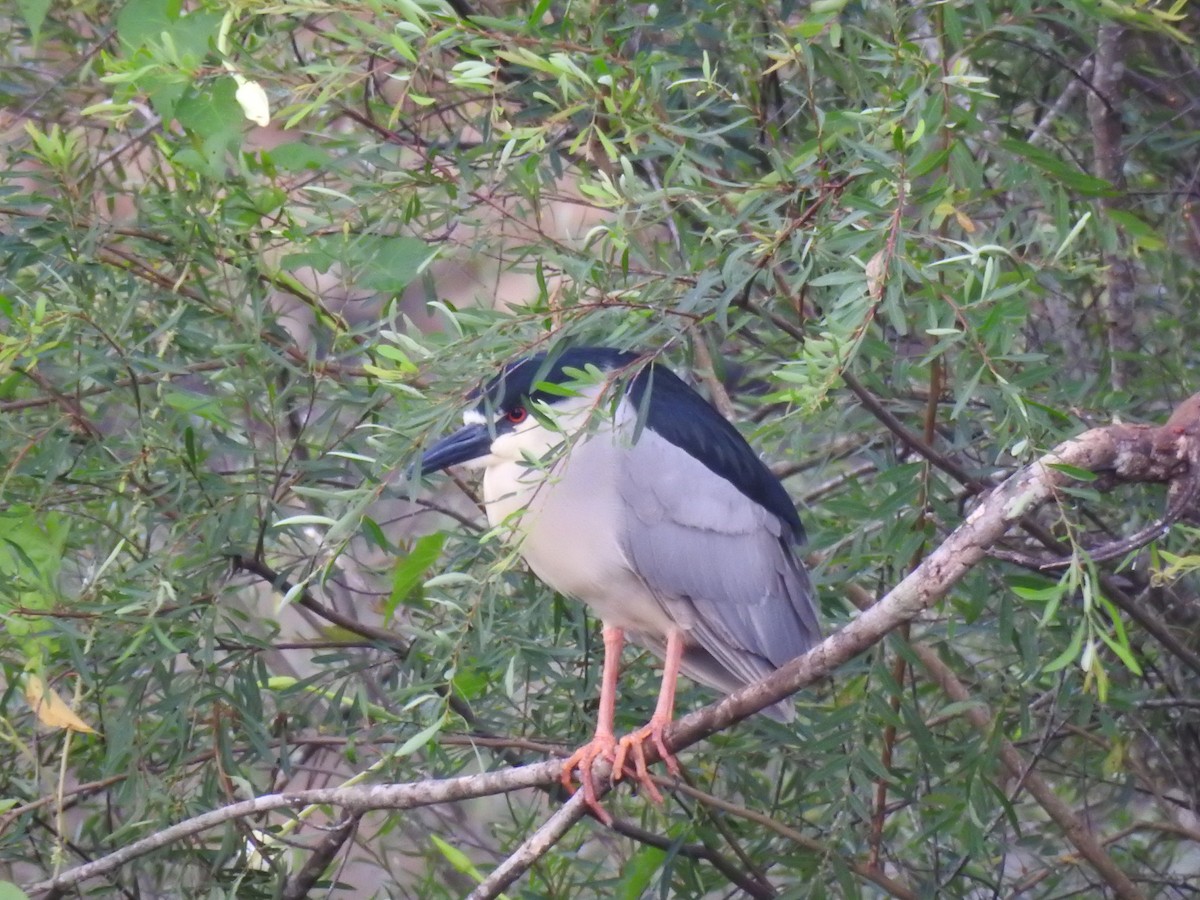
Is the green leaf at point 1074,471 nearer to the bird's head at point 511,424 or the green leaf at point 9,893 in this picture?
the bird's head at point 511,424

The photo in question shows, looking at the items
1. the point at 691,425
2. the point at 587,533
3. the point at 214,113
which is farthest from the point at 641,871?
the point at 214,113

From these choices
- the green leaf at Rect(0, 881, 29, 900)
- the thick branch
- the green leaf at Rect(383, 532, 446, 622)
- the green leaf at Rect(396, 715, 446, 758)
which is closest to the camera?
the green leaf at Rect(0, 881, 29, 900)

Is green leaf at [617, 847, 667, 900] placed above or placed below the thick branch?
below

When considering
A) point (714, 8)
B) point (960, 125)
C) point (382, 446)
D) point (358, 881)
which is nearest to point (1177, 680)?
point (960, 125)

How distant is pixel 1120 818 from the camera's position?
11.0 ft

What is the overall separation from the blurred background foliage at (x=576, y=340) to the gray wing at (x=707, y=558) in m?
0.14

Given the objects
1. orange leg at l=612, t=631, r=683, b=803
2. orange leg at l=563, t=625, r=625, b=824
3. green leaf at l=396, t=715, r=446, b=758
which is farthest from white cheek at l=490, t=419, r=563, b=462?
green leaf at l=396, t=715, r=446, b=758

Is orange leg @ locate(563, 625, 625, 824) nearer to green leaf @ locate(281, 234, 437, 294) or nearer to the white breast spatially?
the white breast

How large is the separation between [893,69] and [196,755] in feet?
5.57

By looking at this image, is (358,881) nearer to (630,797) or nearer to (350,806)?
(630,797)

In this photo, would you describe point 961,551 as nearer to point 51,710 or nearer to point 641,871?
point 641,871

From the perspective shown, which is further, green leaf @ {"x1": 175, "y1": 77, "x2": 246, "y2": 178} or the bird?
the bird

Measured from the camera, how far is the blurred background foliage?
6.56 feet

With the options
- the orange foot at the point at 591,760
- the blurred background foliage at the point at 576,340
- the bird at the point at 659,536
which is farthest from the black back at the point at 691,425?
the orange foot at the point at 591,760
